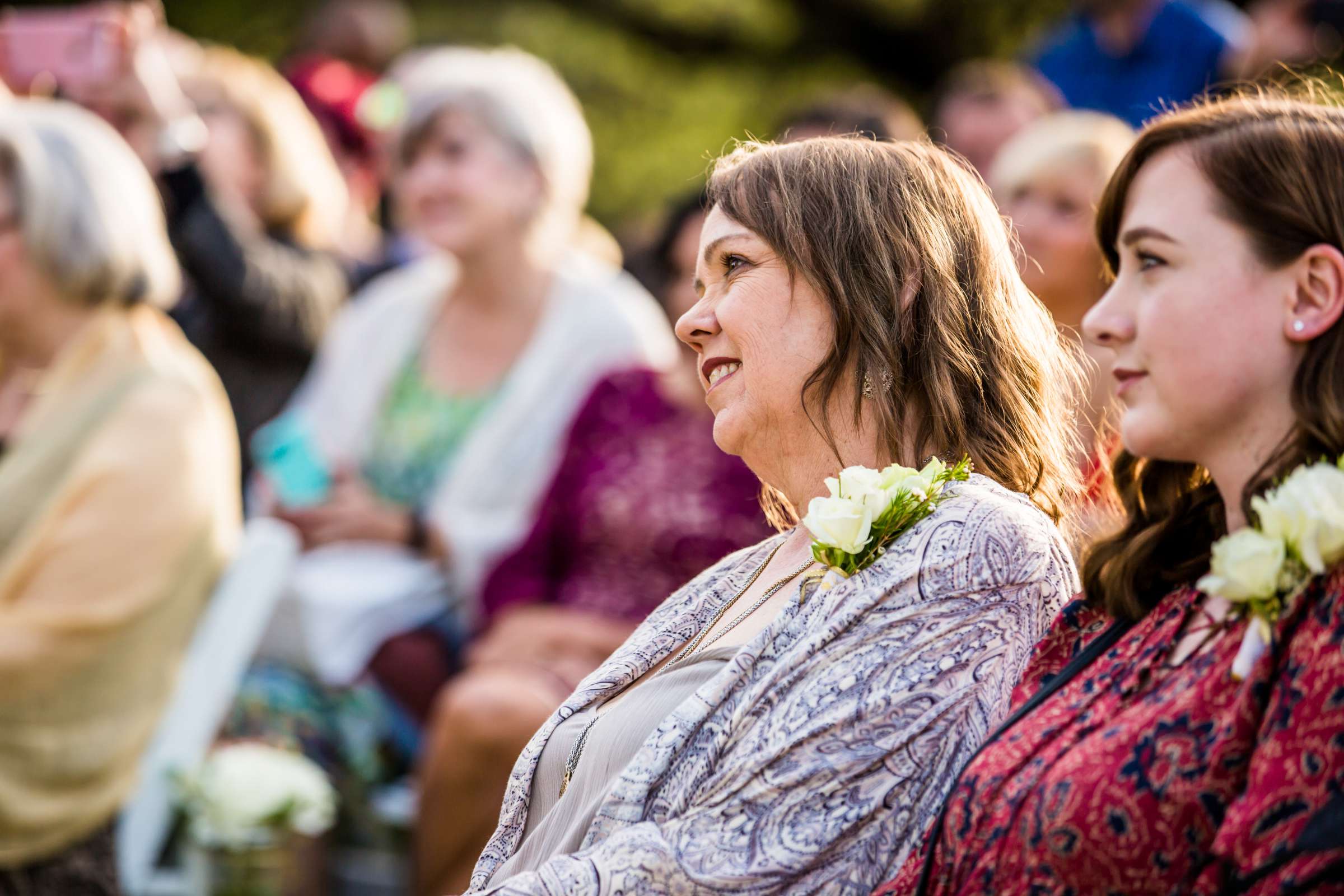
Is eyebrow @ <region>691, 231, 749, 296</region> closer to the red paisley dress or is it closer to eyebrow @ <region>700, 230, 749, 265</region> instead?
eyebrow @ <region>700, 230, 749, 265</region>

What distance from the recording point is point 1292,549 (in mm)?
1686

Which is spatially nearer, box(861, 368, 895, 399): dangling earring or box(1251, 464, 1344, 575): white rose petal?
box(1251, 464, 1344, 575): white rose petal

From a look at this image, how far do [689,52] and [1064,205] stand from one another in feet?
26.6

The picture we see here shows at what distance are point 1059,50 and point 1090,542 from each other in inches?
178

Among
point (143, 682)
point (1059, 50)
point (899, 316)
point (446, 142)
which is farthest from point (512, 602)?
point (1059, 50)

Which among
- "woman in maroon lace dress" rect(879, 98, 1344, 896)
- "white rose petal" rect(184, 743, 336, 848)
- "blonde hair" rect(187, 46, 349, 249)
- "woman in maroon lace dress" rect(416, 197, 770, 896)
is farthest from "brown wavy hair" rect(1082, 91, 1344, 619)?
"blonde hair" rect(187, 46, 349, 249)

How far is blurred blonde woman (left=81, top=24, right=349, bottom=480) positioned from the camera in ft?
16.1

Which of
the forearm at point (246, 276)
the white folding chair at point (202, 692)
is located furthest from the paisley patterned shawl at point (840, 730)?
the forearm at point (246, 276)

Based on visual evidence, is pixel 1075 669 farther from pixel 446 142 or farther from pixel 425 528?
pixel 446 142

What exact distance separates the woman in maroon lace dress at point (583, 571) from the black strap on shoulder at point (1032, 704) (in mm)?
1688

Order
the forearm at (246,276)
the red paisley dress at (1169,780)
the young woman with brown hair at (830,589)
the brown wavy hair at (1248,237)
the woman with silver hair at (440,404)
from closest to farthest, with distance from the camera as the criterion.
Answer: the red paisley dress at (1169,780)
the brown wavy hair at (1248,237)
the young woman with brown hair at (830,589)
the woman with silver hair at (440,404)
the forearm at (246,276)

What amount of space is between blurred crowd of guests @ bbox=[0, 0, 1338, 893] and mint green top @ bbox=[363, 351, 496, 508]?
1 centimetres

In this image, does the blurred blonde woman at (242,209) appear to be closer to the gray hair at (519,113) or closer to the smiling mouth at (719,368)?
the gray hair at (519,113)

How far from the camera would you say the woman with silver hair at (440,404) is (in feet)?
13.8
